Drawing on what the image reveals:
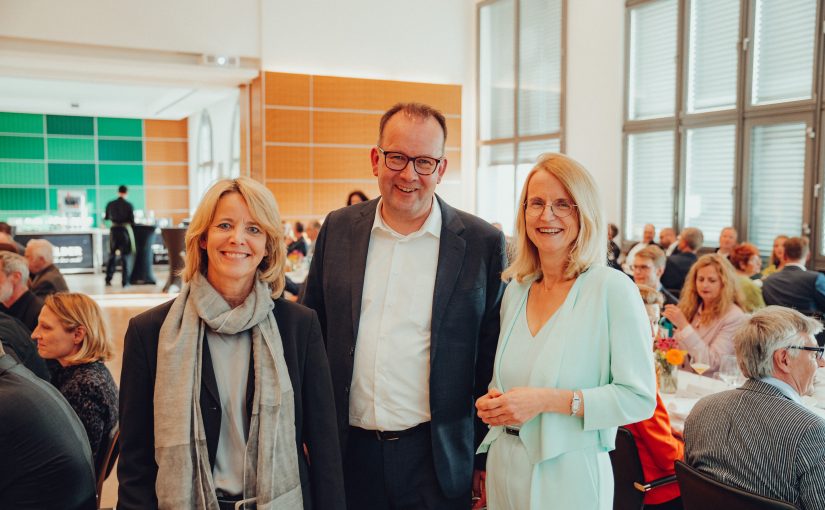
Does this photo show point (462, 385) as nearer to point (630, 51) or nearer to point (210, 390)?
point (210, 390)

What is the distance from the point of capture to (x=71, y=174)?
65.2 feet

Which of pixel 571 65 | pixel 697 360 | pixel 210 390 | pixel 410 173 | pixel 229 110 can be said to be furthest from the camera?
pixel 229 110

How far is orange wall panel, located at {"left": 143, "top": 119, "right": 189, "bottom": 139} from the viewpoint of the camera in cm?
2114

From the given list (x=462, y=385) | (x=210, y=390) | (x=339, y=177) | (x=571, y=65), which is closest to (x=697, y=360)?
(x=462, y=385)

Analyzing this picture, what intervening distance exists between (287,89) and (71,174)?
10.2 metres

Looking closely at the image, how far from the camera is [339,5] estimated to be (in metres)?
13.0

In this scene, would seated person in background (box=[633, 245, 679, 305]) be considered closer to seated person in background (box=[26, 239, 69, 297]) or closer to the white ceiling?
seated person in background (box=[26, 239, 69, 297])

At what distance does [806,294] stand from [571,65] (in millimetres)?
6313

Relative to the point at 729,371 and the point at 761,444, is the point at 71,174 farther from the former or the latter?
the point at 761,444

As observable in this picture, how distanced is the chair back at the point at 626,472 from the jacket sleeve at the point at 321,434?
138 cm

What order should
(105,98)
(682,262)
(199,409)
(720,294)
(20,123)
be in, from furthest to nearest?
(20,123), (105,98), (682,262), (720,294), (199,409)

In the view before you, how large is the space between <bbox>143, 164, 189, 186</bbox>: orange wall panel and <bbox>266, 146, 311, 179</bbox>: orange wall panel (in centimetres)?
972

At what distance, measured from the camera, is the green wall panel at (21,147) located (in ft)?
63.4

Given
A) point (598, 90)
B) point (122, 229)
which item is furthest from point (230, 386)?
point (122, 229)
